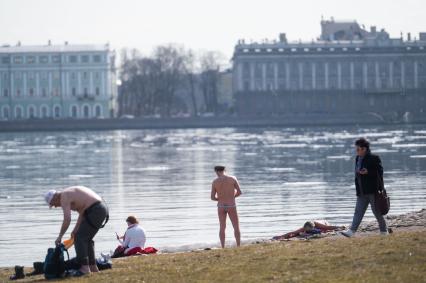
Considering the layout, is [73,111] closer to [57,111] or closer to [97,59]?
[57,111]

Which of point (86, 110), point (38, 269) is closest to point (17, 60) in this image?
point (86, 110)

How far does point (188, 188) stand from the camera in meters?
37.4

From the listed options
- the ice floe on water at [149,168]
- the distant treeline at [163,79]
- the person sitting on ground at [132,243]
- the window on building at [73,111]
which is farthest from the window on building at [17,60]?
the person sitting on ground at [132,243]

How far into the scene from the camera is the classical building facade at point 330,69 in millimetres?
158000

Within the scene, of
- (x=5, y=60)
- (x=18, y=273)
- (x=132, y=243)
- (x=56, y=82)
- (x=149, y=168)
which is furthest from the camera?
(x=5, y=60)

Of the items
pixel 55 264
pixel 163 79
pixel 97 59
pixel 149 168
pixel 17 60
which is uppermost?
pixel 17 60

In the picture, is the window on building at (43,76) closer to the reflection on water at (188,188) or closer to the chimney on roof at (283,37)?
the chimney on roof at (283,37)

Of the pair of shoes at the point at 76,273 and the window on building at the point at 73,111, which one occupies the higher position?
the window on building at the point at 73,111

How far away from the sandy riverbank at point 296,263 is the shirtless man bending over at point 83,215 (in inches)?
12.8

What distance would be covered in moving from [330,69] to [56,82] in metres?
36.0

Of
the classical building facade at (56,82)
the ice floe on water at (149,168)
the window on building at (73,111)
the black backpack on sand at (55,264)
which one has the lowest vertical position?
the ice floe on water at (149,168)

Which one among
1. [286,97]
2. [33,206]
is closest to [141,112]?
[286,97]

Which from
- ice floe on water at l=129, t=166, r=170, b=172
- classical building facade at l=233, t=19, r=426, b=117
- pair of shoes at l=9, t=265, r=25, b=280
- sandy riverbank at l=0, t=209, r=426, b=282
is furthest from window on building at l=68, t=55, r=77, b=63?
pair of shoes at l=9, t=265, r=25, b=280

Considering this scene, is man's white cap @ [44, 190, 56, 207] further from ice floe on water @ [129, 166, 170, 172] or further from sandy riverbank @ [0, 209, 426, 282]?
ice floe on water @ [129, 166, 170, 172]
